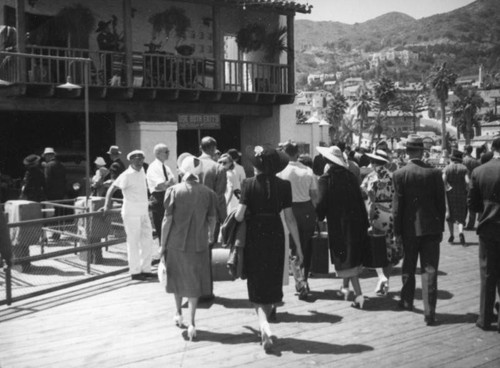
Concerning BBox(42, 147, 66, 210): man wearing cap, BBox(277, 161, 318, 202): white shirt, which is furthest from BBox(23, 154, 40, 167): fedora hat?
BBox(277, 161, 318, 202): white shirt

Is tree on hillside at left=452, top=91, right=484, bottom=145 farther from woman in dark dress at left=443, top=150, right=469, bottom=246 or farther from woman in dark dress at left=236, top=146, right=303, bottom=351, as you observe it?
woman in dark dress at left=236, top=146, right=303, bottom=351

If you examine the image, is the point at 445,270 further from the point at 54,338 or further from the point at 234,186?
the point at 54,338

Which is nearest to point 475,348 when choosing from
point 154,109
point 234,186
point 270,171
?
point 270,171

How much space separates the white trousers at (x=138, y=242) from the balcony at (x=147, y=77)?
7.12 metres

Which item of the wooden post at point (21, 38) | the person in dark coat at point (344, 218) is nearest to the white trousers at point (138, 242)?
the person in dark coat at point (344, 218)

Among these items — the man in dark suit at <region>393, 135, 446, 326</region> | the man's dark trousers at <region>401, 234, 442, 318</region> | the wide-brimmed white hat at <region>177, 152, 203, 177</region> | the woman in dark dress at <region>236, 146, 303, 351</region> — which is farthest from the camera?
the wide-brimmed white hat at <region>177, 152, 203, 177</region>

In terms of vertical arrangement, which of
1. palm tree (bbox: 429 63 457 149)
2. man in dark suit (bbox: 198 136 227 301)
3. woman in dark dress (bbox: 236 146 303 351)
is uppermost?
palm tree (bbox: 429 63 457 149)

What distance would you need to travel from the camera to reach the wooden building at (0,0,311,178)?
16.7m

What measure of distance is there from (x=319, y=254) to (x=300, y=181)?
1083 mm

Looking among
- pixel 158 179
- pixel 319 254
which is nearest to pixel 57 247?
pixel 158 179

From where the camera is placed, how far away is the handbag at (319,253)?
859 cm

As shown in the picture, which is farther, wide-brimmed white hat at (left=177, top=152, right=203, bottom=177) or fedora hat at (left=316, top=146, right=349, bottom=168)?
wide-brimmed white hat at (left=177, top=152, right=203, bottom=177)

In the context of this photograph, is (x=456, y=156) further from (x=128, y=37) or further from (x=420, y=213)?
(x=128, y=37)

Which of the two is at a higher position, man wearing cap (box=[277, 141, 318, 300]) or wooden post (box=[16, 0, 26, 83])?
wooden post (box=[16, 0, 26, 83])
